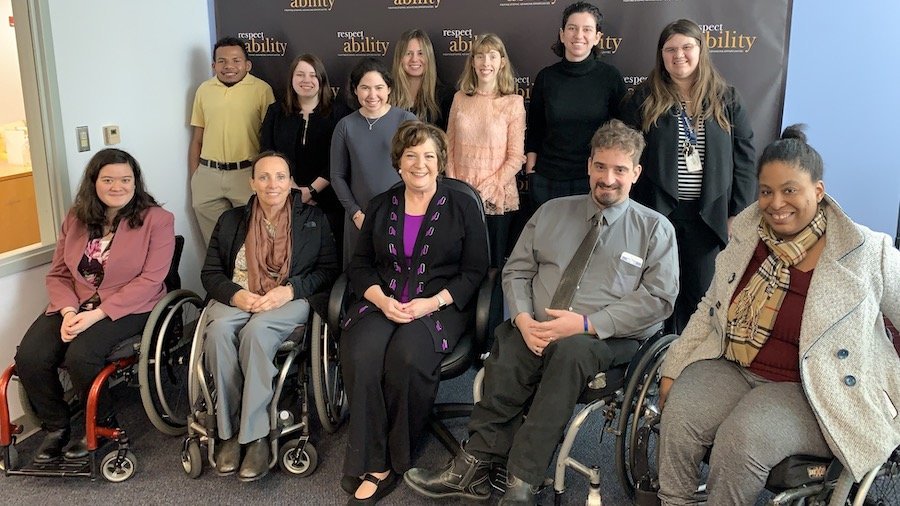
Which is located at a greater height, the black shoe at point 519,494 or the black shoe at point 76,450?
the black shoe at point 519,494

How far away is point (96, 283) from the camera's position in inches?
116

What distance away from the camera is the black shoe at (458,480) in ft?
7.94

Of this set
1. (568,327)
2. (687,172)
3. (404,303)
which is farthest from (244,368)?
(687,172)

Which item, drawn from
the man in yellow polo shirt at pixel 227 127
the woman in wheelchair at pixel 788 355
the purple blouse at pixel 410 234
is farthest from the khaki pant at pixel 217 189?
the woman in wheelchair at pixel 788 355

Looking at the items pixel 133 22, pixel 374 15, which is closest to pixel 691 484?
pixel 374 15

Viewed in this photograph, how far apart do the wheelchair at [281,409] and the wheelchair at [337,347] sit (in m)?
0.01

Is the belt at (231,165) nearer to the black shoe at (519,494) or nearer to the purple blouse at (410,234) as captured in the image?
the purple blouse at (410,234)

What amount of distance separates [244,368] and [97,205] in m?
Result: 0.90

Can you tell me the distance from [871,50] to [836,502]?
2.11 metres

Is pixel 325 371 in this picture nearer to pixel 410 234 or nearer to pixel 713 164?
pixel 410 234

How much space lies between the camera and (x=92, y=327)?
9.14 feet

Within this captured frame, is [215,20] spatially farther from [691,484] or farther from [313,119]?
[691,484]

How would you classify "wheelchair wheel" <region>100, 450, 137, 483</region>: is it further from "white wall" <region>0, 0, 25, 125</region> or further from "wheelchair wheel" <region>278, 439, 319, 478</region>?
"white wall" <region>0, 0, 25, 125</region>

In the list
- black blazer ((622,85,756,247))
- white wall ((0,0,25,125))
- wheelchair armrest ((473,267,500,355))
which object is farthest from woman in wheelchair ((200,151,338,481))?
white wall ((0,0,25,125))
